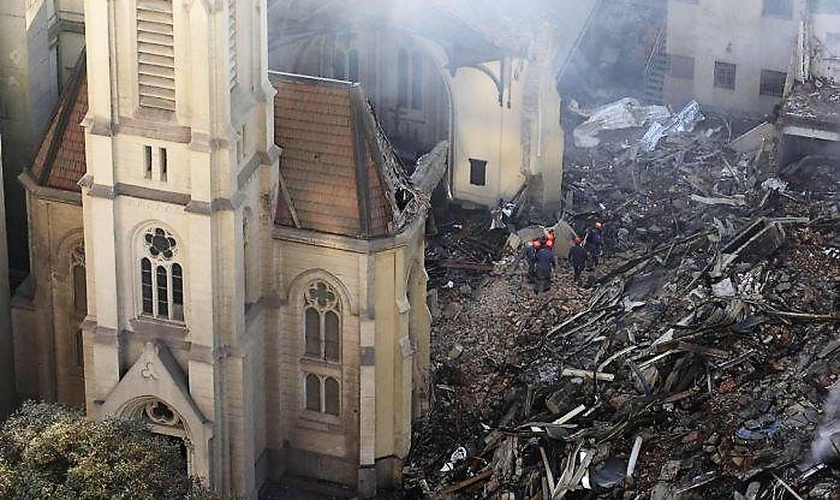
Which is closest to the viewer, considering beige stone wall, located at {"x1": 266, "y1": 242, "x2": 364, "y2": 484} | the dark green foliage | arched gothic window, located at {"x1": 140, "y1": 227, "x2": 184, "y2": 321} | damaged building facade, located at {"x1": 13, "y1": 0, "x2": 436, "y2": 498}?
the dark green foliage

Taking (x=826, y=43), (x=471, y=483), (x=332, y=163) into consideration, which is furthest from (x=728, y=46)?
(x=332, y=163)

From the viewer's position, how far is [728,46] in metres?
74.1

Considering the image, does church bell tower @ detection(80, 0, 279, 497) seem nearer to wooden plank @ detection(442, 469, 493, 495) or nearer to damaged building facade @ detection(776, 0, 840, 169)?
wooden plank @ detection(442, 469, 493, 495)

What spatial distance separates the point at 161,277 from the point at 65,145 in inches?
196

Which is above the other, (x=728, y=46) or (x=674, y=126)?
(x=728, y=46)

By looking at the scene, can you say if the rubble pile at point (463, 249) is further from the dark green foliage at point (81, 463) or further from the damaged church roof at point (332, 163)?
the dark green foliage at point (81, 463)

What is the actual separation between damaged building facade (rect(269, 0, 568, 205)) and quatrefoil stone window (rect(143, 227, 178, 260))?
14570 millimetres

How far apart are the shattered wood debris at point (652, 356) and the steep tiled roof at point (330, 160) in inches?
294

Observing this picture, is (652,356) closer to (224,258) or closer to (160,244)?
(224,258)

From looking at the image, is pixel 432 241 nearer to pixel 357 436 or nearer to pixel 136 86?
pixel 357 436

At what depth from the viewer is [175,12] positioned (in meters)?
44.1

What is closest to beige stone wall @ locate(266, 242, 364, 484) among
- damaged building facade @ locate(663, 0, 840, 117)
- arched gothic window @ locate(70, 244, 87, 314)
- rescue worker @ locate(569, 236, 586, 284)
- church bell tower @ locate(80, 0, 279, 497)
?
church bell tower @ locate(80, 0, 279, 497)

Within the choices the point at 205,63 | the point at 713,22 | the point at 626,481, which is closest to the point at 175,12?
the point at 205,63

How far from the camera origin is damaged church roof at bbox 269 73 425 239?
4794 centimetres
